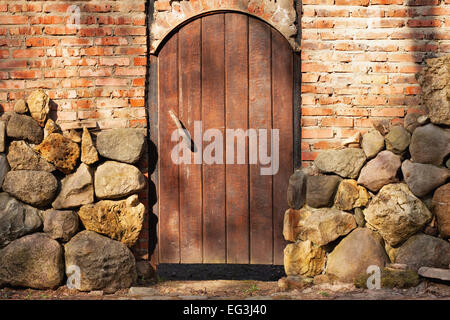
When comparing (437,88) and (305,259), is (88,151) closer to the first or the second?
(305,259)

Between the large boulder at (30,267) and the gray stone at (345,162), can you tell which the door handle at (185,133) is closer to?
the gray stone at (345,162)

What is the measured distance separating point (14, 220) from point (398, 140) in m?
2.94

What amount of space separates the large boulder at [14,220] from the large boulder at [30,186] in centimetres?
6

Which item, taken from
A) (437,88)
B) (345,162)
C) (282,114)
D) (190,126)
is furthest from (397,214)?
(190,126)

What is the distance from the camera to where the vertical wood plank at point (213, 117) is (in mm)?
3615

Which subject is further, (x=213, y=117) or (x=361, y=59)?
(x=213, y=117)

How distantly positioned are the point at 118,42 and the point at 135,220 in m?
1.43

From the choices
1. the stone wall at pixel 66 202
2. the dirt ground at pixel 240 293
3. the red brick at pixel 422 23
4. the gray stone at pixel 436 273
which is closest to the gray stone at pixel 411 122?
the red brick at pixel 422 23

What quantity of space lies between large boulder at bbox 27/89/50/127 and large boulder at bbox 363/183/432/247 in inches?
103

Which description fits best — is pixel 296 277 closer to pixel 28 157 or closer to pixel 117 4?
pixel 28 157

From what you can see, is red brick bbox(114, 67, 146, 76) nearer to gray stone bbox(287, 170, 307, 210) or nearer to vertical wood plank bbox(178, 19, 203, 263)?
vertical wood plank bbox(178, 19, 203, 263)

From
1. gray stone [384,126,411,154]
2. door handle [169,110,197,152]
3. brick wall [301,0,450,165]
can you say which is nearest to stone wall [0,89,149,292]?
door handle [169,110,197,152]

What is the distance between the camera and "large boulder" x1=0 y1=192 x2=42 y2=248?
3.33 metres

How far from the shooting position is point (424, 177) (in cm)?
325
